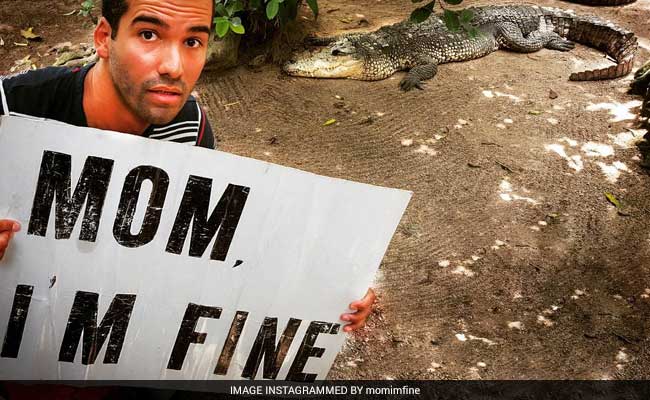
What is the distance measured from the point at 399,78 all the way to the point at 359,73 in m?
0.46

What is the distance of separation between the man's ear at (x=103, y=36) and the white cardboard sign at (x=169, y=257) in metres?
0.33

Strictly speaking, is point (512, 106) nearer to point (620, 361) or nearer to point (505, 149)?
point (505, 149)

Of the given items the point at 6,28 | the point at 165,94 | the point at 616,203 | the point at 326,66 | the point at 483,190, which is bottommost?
→ the point at 6,28

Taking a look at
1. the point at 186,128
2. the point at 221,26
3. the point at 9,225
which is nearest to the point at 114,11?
the point at 186,128

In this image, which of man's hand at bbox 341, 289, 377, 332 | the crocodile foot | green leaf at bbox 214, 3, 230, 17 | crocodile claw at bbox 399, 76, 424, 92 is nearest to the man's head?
man's hand at bbox 341, 289, 377, 332

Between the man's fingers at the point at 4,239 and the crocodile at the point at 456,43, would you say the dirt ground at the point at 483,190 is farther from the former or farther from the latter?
the man's fingers at the point at 4,239

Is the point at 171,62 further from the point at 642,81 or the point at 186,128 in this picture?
the point at 642,81

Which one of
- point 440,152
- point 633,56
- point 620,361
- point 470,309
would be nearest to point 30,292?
point 470,309

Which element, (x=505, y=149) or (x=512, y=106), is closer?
(x=505, y=149)

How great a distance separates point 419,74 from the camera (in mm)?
5566

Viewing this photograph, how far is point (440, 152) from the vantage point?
4.41 m

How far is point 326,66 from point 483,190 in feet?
7.15

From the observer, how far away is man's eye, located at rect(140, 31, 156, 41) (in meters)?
1.55

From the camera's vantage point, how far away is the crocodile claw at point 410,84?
5.38 m
